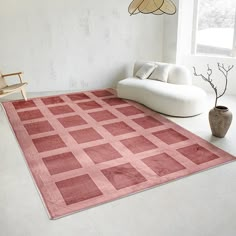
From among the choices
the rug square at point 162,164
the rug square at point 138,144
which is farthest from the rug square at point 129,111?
the rug square at point 162,164

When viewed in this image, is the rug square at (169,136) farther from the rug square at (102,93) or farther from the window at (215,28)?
the window at (215,28)

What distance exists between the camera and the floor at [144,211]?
228 centimetres

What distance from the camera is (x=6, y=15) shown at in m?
5.33

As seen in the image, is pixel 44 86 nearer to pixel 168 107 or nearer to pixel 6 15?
pixel 6 15

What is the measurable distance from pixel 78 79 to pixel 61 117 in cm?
173

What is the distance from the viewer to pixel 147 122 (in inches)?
173

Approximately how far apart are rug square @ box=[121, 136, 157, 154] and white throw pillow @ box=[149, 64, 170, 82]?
67.9 inches

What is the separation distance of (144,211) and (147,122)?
205cm

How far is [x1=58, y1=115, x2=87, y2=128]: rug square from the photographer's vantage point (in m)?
4.36

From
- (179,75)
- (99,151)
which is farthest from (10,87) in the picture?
(179,75)

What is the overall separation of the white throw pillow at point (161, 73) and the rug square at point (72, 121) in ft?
5.28

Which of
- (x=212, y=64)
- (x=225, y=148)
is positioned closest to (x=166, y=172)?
(x=225, y=148)

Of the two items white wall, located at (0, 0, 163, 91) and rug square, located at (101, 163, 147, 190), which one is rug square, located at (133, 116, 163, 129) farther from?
white wall, located at (0, 0, 163, 91)

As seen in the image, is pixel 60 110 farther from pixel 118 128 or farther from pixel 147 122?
pixel 147 122
